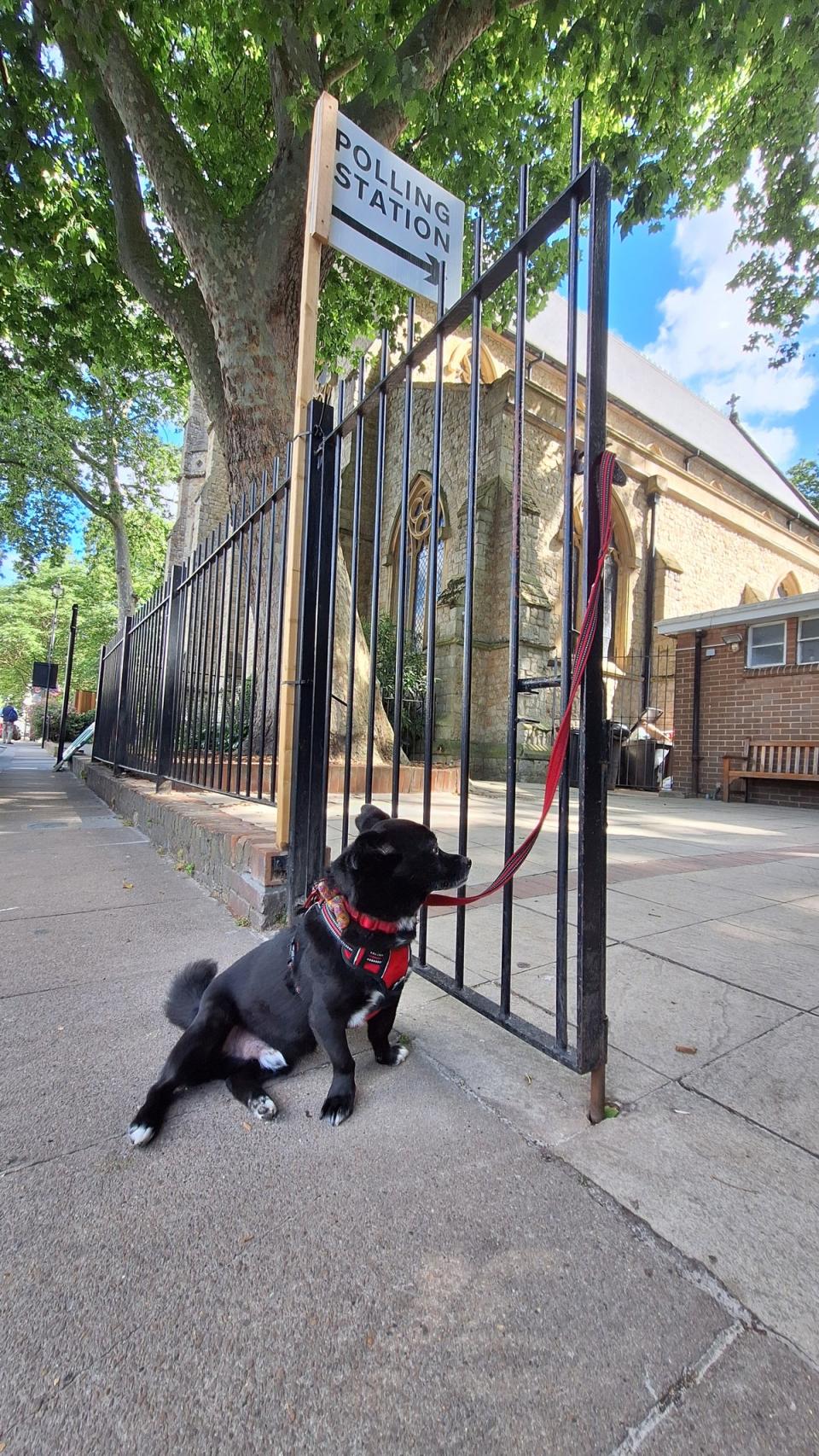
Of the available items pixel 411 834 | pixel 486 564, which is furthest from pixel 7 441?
pixel 411 834

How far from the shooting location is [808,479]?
111ft

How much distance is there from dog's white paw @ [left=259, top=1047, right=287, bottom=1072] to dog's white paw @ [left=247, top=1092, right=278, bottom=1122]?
12cm

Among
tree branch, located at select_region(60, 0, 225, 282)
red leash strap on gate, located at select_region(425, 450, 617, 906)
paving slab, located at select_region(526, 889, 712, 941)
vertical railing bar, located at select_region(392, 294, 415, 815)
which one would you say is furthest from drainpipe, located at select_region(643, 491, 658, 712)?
red leash strap on gate, located at select_region(425, 450, 617, 906)

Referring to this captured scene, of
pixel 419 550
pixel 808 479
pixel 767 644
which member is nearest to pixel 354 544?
pixel 767 644

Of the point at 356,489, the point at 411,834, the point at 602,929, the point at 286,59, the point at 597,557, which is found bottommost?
the point at 602,929

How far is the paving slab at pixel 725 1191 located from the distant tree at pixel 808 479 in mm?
40280

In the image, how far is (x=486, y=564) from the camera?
1279 cm

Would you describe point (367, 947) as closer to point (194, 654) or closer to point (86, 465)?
point (194, 654)

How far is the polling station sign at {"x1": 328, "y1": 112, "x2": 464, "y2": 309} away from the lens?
256cm

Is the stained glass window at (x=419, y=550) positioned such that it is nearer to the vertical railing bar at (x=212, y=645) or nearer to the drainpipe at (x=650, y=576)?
the drainpipe at (x=650, y=576)

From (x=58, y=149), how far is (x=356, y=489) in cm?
954

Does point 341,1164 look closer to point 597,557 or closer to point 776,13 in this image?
point 597,557

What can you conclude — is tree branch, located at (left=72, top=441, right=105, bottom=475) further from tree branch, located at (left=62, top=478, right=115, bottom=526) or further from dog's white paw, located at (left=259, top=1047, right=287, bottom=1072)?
dog's white paw, located at (left=259, top=1047, right=287, bottom=1072)

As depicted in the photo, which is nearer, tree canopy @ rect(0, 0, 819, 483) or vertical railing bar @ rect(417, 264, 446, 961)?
vertical railing bar @ rect(417, 264, 446, 961)
